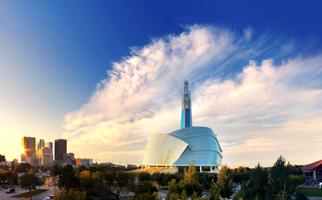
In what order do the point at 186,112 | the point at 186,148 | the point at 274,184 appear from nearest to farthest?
1. the point at 274,184
2. the point at 186,148
3. the point at 186,112

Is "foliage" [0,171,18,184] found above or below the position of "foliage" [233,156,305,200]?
below

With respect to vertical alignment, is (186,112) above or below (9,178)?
above

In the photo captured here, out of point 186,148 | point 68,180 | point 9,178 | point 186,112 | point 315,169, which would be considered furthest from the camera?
point 186,112

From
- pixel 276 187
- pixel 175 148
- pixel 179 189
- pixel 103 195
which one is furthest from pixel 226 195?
pixel 175 148

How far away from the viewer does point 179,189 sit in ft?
139

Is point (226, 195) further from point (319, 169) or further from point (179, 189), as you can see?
point (319, 169)

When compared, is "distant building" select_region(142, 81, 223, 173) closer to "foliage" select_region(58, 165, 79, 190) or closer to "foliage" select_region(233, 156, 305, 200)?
"foliage" select_region(58, 165, 79, 190)

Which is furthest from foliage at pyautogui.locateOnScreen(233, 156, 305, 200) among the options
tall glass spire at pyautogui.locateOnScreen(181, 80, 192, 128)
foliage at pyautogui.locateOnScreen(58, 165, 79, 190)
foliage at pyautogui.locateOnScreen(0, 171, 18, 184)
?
tall glass spire at pyautogui.locateOnScreen(181, 80, 192, 128)

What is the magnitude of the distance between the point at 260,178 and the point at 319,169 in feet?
234

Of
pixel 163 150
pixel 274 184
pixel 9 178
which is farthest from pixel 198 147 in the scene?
pixel 274 184

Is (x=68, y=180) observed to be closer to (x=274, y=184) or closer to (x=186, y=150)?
(x=274, y=184)

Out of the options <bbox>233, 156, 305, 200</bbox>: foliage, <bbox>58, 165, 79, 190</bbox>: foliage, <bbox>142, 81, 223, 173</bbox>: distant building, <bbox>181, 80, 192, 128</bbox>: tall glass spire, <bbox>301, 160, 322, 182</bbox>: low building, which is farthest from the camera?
<bbox>181, 80, 192, 128</bbox>: tall glass spire

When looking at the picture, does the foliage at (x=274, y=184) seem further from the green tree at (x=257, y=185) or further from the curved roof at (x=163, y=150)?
the curved roof at (x=163, y=150)

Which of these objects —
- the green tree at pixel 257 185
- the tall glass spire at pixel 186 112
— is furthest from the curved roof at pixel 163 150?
the green tree at pixel 257 185
